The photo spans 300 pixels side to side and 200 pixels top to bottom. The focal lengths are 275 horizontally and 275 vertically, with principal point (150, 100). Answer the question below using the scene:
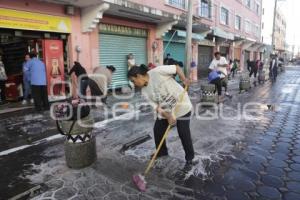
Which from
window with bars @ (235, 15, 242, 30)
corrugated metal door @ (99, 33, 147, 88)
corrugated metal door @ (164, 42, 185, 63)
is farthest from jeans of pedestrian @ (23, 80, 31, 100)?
window with bars @ (235, 15, 242, 30)

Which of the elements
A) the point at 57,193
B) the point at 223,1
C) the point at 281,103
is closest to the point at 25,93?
the point at 57,193

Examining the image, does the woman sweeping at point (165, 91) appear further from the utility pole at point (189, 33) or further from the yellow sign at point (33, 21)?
the utility pole at point (189, 33)

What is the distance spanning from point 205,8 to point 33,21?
14416mm

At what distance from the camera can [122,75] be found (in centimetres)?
1305

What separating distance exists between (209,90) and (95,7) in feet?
16.8

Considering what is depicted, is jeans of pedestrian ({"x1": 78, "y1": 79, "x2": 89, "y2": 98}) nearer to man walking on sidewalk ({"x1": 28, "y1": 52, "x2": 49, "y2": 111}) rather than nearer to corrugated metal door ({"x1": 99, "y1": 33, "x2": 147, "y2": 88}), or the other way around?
man walking on sidewalk ({"x1": 28, "y1": 52, "x2": 49, "y2": 111})

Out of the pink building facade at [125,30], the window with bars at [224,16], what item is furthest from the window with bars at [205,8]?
the window with bars at [224,16]

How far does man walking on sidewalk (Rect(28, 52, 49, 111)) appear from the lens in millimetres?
7844

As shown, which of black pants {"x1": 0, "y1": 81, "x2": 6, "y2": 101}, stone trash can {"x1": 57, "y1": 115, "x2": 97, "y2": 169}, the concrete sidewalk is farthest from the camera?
black pants {"x1": 0, "y1": 81, "x2": 6, "y2": 101}

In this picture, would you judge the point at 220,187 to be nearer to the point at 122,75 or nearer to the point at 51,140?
A: the point at 51,140

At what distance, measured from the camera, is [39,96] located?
8.20 meters

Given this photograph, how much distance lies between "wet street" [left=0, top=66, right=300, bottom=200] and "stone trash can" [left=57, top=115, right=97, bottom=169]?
5.8 inches

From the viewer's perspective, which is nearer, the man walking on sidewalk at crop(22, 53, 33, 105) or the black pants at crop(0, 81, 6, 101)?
the man walking on sidewalk at crop(22, 53, 33, 105)

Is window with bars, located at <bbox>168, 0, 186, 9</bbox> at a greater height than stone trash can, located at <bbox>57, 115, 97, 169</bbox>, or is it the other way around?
window with bars, located at <bbox>168, 0, 186, 9</bbox>
